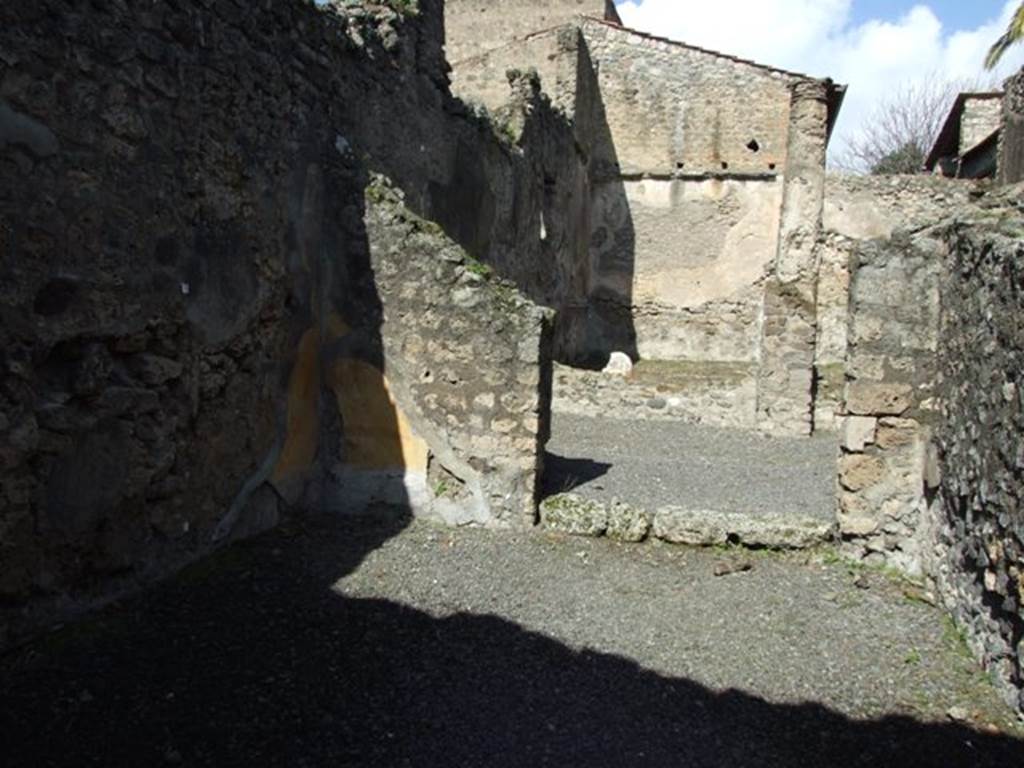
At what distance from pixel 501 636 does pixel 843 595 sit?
6.37 ft

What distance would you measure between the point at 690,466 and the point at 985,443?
4.60 metres

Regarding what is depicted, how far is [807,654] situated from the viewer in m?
3.73

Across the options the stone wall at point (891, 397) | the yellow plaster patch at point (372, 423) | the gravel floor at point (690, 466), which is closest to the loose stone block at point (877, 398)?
the stone wall at point (891, 397)

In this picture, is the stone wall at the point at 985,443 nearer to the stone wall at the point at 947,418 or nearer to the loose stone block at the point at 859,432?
the stone wall at the point at 947,418

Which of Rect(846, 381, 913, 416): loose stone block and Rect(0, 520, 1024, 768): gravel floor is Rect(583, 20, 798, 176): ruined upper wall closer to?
Rect(846, 381, 913, 416): loose stone block

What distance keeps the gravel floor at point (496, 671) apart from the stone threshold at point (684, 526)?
0.34 metres

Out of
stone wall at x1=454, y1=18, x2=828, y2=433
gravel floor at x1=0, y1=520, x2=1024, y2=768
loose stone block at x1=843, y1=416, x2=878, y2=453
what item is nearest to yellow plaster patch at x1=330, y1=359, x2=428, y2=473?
gravel floor at x1=0, y1=520, x2=1024, y2=768

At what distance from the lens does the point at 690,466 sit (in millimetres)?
8180

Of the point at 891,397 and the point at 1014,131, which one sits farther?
the point at 1014,131

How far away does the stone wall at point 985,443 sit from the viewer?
3.24 metres

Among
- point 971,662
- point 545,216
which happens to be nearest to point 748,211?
point 545,216

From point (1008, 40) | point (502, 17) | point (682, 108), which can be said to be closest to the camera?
point (1008, 40)

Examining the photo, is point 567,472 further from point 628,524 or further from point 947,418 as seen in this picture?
point 947,418

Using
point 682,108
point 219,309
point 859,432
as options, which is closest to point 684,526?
point 859,432
